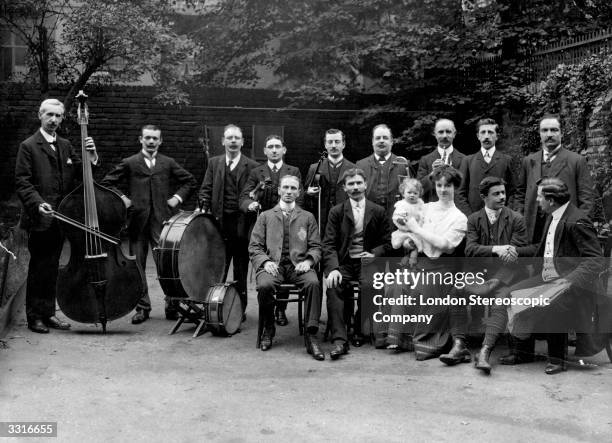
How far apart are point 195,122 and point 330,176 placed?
5.73 m

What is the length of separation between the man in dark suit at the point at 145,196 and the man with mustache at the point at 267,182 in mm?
688

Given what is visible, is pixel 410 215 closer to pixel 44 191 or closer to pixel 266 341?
pixel 266 341

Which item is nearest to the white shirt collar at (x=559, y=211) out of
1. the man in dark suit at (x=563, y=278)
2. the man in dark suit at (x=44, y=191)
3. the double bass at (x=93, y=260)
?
the man in dark suit at (x=563, y=278)

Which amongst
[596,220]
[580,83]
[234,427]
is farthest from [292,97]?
[234,427]

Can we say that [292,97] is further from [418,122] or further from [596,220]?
[596,220]

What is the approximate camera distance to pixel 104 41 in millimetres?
9641

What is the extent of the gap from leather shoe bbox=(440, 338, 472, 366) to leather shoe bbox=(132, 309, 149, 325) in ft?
9.37

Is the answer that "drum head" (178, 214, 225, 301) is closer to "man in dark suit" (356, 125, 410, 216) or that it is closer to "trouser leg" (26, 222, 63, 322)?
"trouser leg" (26, 222, 63, 322)


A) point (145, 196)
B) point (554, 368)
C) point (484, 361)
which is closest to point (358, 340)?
point (484, 361)

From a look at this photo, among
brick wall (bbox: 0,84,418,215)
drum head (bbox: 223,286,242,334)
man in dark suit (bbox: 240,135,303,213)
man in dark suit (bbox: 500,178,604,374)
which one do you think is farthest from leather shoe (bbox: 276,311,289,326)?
brick wall (bbox: 0,84,418,215)

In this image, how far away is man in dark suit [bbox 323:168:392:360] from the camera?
245 inches

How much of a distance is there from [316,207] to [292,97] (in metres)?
5.12

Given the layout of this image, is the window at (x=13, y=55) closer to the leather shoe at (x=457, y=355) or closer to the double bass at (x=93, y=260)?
the double bass at (x=93, y=260)

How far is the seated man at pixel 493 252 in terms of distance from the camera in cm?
559
